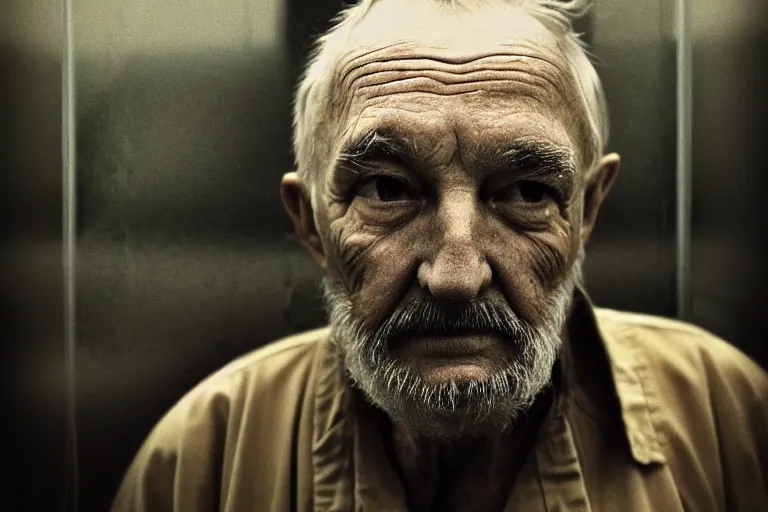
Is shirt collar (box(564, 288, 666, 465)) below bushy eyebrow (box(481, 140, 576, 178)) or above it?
below

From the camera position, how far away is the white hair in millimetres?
995

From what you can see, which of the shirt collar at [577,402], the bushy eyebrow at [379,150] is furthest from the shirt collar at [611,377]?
the bushy eyebrow at [379,150]

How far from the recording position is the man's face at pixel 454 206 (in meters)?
0.91

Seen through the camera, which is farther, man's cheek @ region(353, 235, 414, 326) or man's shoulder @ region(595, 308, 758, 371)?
man's shoulder @ region(595, 308, 758, 371)

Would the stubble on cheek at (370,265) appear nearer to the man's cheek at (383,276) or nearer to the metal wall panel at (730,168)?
the man's cheek at (383,276)

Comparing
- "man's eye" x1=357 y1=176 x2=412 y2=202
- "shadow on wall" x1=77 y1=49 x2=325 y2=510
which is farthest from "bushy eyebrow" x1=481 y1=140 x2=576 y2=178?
"shadow on wall" x1=77 y1=49 x2=325 y2=510

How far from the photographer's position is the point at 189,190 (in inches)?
40.5

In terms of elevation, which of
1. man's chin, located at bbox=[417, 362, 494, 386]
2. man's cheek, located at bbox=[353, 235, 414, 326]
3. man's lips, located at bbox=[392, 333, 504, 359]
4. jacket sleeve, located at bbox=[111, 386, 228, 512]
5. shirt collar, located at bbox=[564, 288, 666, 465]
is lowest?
jacket sleeve, located at bbox=[111, 386, 228, 512]

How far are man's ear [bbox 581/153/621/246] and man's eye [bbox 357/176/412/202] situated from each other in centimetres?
28

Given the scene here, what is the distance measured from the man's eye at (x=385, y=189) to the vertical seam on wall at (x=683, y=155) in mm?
406

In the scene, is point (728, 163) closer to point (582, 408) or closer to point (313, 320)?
point (582, 408)

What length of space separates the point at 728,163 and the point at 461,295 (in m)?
0.45

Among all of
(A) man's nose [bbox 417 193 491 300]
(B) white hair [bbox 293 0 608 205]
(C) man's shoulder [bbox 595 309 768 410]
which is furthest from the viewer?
(C) man's shoulder [bbox 595 309 768 410]

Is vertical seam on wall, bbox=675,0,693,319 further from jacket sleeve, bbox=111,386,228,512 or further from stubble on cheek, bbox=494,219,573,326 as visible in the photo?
jacket sleeve, bbox=111,386,228,512
